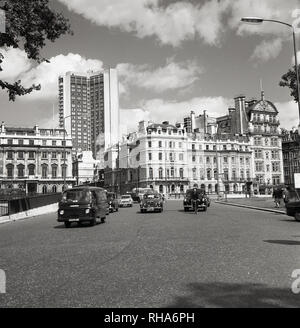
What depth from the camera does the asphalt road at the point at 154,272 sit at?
6449 millimetres

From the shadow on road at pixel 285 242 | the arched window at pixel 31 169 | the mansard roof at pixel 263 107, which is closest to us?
the shadow on road at pixel 285 242

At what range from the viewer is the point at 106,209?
2506 centimetres

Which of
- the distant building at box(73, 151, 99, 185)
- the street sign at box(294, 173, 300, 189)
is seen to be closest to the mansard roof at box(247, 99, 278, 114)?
the distant building at box(73, 151, 99, 185)

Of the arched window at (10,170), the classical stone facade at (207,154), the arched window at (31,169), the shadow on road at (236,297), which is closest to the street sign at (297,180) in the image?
the shadow on road at (236,297)

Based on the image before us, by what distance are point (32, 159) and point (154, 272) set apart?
331 feet

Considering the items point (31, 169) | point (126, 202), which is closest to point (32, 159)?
point (31, 169)

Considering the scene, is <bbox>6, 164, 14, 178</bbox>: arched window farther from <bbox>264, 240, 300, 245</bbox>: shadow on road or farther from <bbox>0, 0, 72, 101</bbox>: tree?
<bbox>264, 240, 300, 245</bbox>: shadow on road

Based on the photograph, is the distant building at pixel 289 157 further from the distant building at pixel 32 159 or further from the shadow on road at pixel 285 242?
the shadow on road at pixel 285 242

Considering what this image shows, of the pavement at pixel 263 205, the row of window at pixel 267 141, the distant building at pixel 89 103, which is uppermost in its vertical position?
the distant building at pixel 89 103

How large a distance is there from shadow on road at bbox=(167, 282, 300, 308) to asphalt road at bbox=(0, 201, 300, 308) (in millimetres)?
14

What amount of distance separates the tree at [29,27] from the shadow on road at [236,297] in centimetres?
1335

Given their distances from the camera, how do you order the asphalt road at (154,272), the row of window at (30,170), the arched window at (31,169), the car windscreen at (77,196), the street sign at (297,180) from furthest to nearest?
the arched window at (31,169) < the row of window at (30,170) < the street sign at (297,180) < the car windscreen at (77,196) < the asphalt road at (154,272)

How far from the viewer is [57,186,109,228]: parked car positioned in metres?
21.9

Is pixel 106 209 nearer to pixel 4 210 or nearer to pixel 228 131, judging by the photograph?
pixel 4 210
